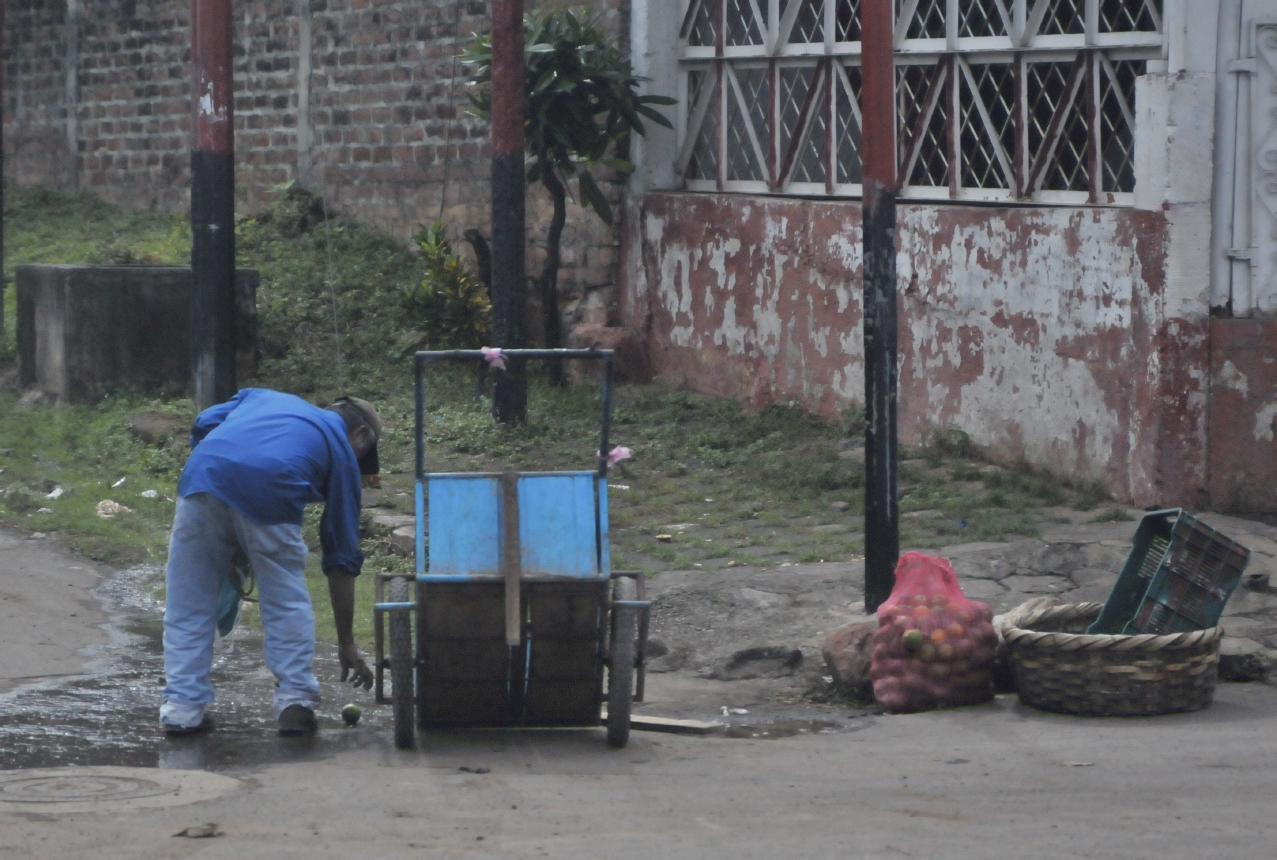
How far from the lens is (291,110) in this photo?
16234 millimetres

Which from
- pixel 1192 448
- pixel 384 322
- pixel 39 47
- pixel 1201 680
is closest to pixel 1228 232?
pixel 1192 448

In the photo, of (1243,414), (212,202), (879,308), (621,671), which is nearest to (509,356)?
(621,671)

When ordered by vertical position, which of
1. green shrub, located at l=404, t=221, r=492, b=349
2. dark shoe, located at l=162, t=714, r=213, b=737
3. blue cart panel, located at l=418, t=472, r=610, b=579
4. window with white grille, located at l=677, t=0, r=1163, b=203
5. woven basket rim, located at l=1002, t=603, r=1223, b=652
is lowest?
dark shoe, located at l=162, t=714, r=213, b=737

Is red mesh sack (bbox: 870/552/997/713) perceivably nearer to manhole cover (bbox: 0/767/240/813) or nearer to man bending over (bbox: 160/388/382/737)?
man bending over (bbox: 160/388/382/737)

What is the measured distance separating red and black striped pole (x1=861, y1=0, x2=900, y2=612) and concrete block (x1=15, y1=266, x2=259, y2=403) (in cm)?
714

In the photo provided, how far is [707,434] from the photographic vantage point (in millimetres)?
11289

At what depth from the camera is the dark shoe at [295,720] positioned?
215 inches

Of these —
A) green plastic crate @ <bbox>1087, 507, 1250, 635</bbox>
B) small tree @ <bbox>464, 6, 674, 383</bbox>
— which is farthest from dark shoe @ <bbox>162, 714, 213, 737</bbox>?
small tree @ <bbox>464, 6, 674, 383</bbox>

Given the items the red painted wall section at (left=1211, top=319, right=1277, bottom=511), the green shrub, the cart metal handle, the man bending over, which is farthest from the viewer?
the green shrub

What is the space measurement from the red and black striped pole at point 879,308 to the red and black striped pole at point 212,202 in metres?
4.89

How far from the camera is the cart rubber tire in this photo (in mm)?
5145

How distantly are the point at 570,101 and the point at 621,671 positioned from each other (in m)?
7.61

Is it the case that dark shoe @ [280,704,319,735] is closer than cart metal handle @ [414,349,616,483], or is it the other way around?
cart metal handle @ [414,349,616,483]

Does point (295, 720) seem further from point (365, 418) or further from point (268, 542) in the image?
point (365, 418)
